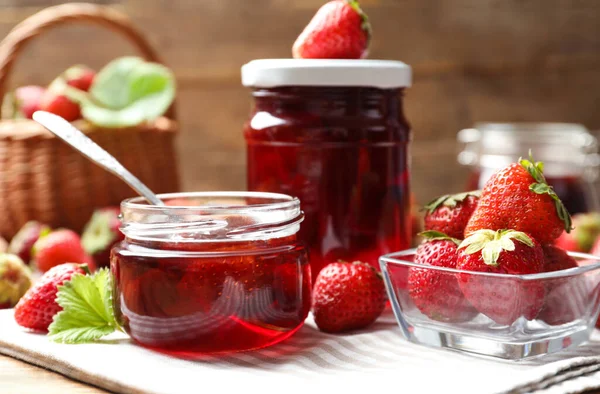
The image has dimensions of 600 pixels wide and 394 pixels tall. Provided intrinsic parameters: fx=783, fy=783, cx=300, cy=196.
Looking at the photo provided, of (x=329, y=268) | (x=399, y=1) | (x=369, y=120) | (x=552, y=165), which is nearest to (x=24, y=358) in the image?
(x=329, y=268)

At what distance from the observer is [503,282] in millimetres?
840

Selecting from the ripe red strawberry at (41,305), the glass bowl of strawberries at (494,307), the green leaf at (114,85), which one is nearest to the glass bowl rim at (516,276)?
the glass bowl of strawberries at (494,307)

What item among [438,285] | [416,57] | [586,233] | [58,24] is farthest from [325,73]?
[416,57]

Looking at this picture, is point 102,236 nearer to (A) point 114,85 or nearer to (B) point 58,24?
(A) point 114,85

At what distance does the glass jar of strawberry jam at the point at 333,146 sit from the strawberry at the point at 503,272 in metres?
0.29

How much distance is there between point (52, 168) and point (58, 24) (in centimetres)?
31

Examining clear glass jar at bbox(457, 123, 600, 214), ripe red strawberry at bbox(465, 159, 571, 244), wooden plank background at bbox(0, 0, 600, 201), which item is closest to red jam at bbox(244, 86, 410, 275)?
ripe red strawberry at bbox(465, 159, 571, 244)

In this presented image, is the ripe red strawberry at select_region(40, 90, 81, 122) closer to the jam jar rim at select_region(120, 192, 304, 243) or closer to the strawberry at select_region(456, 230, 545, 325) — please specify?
the jam jar rim at select_region(120, 192, 304, 243)

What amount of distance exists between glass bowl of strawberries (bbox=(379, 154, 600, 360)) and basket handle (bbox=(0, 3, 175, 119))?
0.97m

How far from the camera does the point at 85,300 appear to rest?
98cm

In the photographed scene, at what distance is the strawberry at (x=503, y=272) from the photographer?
843 millimetres

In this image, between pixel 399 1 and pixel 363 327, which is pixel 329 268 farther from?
pixel 399 1

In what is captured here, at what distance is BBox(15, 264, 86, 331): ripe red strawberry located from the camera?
0.99 m

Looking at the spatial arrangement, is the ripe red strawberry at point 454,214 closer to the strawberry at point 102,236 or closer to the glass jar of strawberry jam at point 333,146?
the glass jar of strawberry jam at point 333,146
